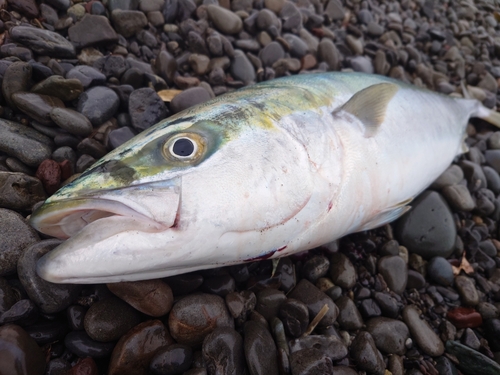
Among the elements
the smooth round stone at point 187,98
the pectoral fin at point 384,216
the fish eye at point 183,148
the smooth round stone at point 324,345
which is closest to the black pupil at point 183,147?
the fish eye at point 183,148

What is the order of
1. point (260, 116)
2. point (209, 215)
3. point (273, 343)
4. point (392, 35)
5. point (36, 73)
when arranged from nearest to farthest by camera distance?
1. point (209, 215)
2. point (260, 116)
3. point (273, 343)
4. point (36, 73)
5. point (392, 35)

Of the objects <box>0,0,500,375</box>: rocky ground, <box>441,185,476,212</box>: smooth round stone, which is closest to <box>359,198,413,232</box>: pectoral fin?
<box>0,0,500,375</box>: rocky ground

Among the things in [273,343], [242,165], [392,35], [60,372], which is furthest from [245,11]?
[60,372]

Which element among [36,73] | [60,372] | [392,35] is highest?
[36,73]

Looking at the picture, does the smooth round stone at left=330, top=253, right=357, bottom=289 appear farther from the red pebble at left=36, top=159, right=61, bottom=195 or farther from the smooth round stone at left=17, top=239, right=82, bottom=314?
the red pebble at left=36, top=159, right=61, bottom=195

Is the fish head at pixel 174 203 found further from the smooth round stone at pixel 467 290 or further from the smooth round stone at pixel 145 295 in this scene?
the smooth round stone at pixel 467 290

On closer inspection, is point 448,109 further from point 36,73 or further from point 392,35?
point 36,73
